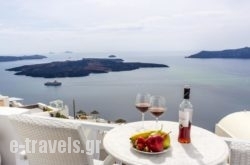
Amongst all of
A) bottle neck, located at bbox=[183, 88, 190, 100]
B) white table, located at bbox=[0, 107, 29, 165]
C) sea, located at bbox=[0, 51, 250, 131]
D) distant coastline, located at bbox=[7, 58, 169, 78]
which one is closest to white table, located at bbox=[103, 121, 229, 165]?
bottle neck, located at bbox=[183, 88, 190, 100]

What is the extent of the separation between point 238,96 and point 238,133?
3199 centimetres

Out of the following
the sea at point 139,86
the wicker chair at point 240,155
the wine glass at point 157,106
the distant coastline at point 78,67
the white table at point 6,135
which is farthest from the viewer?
the distant coastline at point 78,67

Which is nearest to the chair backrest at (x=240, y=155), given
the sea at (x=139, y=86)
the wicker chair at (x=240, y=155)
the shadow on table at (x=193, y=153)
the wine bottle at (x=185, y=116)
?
the wicker chair at (x=240, y=155)

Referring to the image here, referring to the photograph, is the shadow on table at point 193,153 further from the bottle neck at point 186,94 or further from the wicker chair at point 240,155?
the bottle neck at point 186,94

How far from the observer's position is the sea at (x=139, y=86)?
1241 inches

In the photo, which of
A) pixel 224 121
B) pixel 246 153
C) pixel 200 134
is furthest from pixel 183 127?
pixel 224 121

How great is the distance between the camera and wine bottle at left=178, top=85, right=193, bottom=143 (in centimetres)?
148

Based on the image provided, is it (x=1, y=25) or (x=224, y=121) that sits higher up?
(x=1, y=25)

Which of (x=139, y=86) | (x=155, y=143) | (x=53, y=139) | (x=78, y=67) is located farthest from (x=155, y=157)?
(x=139, y=86)

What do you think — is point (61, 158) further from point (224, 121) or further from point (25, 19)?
point (25, 19)

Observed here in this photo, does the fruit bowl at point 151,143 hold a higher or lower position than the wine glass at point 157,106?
lower

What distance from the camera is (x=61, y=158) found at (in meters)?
1.46

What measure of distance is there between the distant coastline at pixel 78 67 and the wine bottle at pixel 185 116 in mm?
31473

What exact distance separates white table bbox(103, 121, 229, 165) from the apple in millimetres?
36
